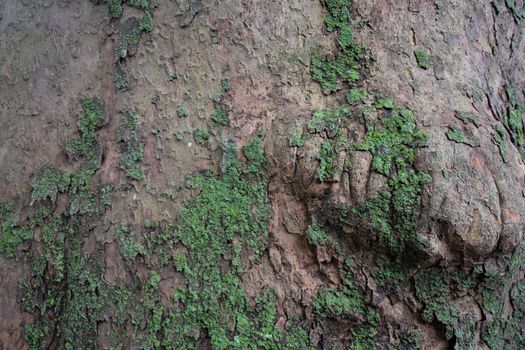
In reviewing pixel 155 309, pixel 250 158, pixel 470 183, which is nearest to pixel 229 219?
pixel 250 158

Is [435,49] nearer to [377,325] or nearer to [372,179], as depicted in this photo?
[372,179]

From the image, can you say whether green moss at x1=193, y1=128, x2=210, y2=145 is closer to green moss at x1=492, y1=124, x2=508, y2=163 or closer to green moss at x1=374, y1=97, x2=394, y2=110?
green moss at x1=374, y1=97, x2=394, y2=110

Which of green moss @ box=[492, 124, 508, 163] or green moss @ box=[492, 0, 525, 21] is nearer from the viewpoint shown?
green moss @ box=[492, 124, 508, 163]

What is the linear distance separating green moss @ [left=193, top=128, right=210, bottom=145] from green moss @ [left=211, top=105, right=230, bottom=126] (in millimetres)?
38

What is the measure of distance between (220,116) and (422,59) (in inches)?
20.7

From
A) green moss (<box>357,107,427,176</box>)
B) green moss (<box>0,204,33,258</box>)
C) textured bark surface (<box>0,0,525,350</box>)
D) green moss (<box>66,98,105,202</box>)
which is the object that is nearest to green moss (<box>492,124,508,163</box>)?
textured bark surface (<box>0,0,525,350</box>)

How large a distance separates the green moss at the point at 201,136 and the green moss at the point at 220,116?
0.12 ft

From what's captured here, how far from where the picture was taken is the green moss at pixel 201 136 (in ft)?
4.25

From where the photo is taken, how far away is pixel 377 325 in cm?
123

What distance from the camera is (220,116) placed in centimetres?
131

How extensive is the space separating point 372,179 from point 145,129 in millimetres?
554

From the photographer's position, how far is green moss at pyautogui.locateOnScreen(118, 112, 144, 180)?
4.25ft

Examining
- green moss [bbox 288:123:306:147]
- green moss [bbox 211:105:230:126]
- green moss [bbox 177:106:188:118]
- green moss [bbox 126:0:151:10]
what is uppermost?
green moss [bbox 126:0:151:10]

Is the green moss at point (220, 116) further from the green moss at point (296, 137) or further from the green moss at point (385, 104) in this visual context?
the green moss at point (385, 104)
